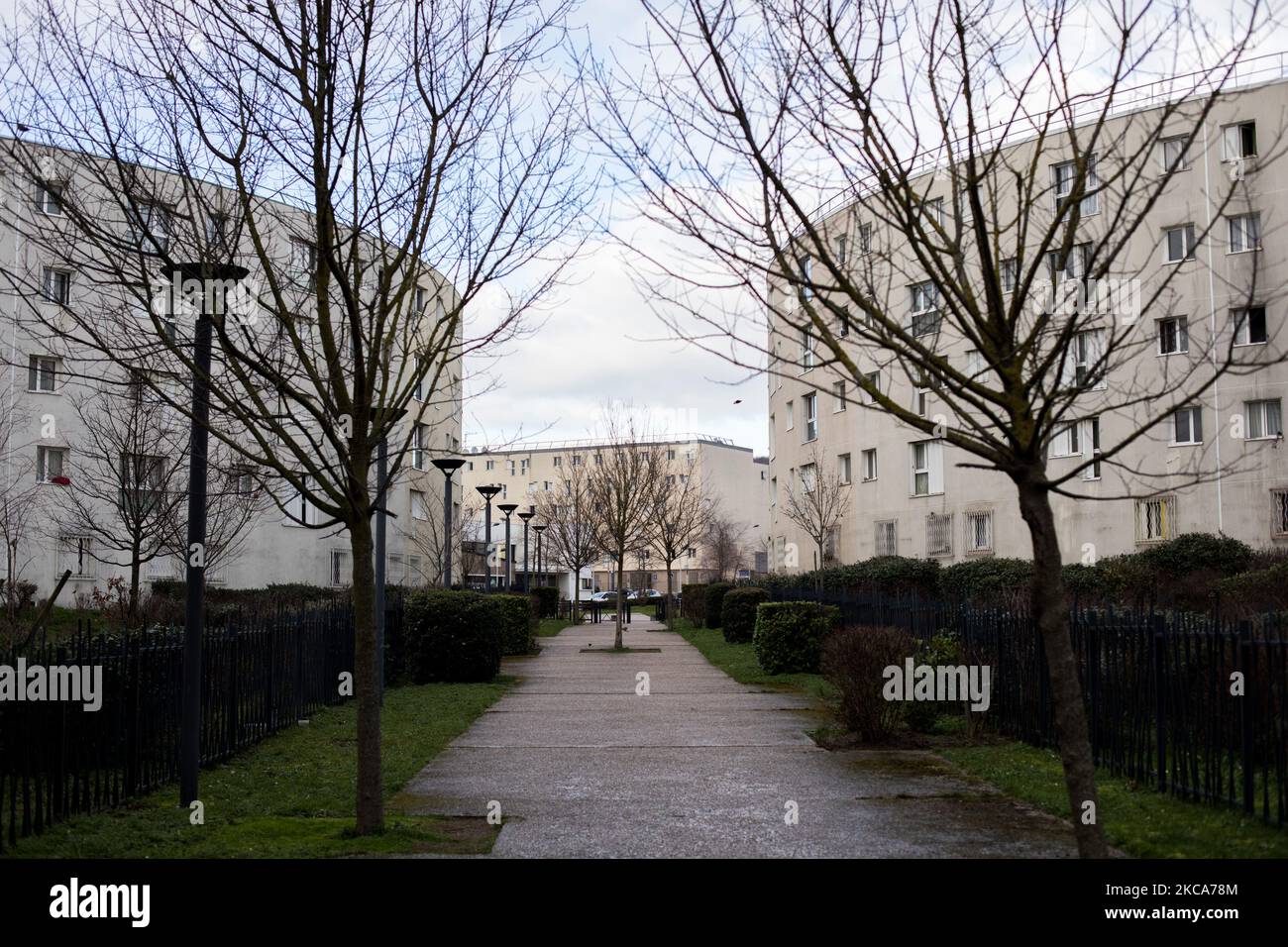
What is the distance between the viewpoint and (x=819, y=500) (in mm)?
35375

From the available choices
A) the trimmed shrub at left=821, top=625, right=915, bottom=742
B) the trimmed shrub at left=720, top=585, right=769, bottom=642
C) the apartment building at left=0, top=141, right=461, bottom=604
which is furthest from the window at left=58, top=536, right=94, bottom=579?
the trimmed shrub at left=821, top=625, right=915, bottom=742

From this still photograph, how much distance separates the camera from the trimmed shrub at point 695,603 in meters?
38.1

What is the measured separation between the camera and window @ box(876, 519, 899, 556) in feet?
117

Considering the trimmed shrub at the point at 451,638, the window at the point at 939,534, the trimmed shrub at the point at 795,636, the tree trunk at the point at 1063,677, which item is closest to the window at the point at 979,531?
the window at the point at 939,534

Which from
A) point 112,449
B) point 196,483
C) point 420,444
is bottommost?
point 196,483

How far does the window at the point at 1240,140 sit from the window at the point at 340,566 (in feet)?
93.3

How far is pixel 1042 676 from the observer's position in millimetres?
10773

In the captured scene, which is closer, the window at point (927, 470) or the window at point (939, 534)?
the window at point (939, 534)

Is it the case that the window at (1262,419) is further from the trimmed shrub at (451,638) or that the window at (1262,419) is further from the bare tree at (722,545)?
the bare tree at (722,545)

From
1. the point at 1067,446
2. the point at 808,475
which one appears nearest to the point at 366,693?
the point at 1067,446

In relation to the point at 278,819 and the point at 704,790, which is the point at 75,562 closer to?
the point at 278,819

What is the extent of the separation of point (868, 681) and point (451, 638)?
8.42 m

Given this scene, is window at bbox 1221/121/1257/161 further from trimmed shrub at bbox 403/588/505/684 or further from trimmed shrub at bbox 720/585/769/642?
trimmed shrub at bbox 403/588/505/684

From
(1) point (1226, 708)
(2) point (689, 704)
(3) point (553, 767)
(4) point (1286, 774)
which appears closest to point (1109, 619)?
(1) point (1226, 708)
